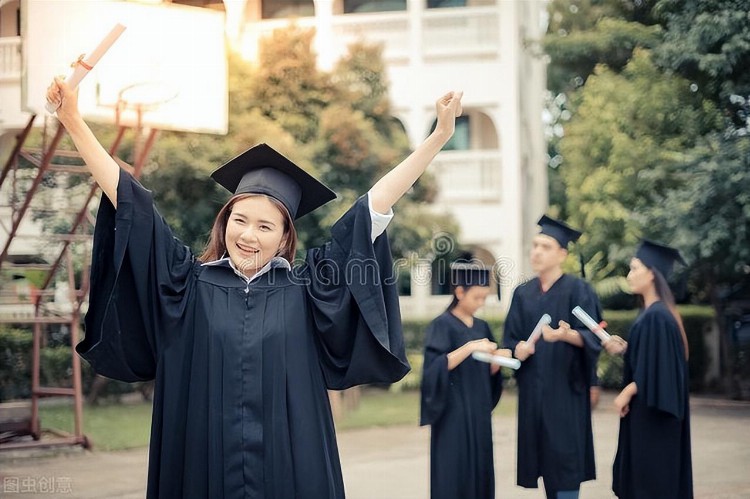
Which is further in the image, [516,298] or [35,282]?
[35,282]

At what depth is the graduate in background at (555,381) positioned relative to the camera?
504 cm

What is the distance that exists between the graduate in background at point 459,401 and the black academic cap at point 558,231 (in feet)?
1.65

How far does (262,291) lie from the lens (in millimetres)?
2709

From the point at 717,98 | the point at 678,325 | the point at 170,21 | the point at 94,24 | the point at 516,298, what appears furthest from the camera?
Result: the point at 717,98

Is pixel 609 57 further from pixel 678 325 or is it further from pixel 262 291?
pixel 262 291

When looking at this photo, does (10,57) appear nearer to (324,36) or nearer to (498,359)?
(498,359)

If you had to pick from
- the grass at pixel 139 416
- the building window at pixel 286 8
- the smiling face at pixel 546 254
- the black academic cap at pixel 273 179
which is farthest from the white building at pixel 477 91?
the black academic cap at pixel 273 179

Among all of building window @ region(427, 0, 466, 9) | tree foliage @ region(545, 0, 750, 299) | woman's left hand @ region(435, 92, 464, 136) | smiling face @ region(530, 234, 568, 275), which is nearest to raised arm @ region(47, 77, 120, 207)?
woman's left hand @ region(435, 92, 464, 136)

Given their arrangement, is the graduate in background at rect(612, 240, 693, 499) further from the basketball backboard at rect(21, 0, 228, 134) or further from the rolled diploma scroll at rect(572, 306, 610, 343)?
the basketball backboard at rect(21, 0, 228, 134)

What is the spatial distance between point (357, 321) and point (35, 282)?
19.0ft

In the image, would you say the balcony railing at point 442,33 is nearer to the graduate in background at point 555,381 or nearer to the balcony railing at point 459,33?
the balcony railing at point 459,33

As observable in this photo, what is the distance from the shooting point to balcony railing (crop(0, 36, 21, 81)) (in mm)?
6645

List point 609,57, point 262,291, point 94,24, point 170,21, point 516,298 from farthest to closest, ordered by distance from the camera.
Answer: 1. point 609,57
2. point 170,21
3. point 94,24
4. point 516,298
5. point 262,291

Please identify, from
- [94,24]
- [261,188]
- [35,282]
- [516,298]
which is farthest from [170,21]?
[261,188]
